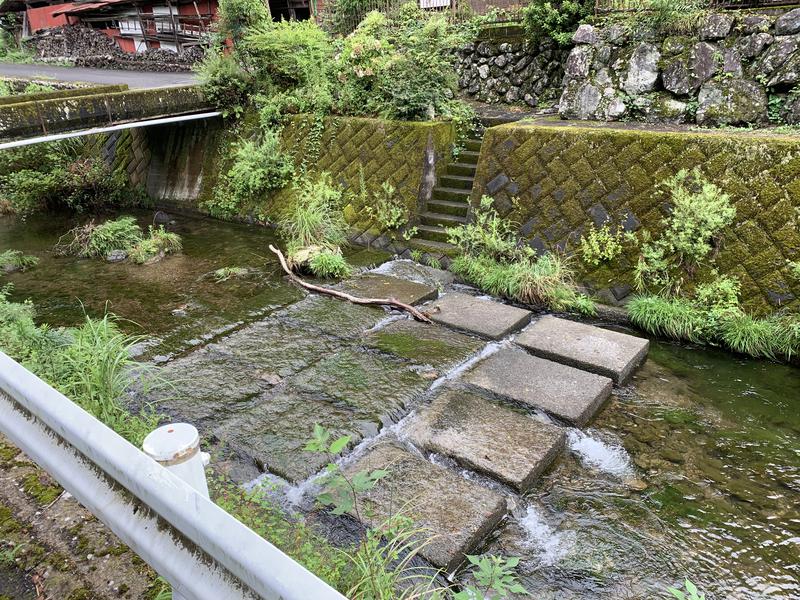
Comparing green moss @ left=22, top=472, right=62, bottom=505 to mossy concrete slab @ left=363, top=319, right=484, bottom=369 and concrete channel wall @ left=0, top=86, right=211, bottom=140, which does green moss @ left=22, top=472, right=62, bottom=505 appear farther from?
concrete channel wall @ left=0, top=86, right=211, bottom=140

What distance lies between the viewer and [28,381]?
149 centimetres

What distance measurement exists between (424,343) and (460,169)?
12.2 feet

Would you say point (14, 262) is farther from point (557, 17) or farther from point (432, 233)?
point (557, 17)

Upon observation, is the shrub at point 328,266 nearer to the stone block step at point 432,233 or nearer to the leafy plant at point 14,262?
the stone block step at point 432,233

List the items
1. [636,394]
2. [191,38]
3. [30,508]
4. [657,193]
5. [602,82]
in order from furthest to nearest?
[191,38] → [602,82] → [657,193] → [636,394] → [30,508]

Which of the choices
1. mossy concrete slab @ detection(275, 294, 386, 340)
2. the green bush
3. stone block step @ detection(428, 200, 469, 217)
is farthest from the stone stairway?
the green bush

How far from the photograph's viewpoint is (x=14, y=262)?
7.81 m

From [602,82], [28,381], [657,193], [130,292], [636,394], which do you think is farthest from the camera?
[602,82]

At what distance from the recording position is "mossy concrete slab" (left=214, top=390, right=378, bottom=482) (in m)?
3.68

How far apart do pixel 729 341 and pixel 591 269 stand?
165 cm

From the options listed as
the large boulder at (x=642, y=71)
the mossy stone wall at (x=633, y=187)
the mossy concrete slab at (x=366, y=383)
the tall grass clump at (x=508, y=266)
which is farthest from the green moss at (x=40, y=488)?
the large boulder at (x=642, y=71)

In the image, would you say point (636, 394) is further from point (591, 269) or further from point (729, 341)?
point (591, 269)

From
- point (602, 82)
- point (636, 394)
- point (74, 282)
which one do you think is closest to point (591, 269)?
point (636, 394)

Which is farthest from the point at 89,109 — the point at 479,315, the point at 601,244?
the point at 601,244
